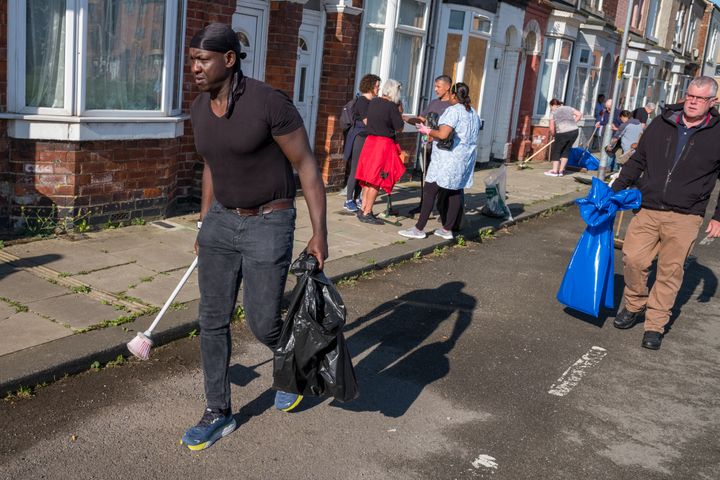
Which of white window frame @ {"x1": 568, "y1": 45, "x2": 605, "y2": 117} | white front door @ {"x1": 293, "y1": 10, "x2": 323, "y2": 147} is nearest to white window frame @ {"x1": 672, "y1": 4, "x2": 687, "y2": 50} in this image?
white window frame @ {"x1": 568, "y1": 45, "x2": 605, "y2": 117}

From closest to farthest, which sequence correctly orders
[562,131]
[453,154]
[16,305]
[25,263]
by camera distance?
[16,305]
[25,263]
[453,154]
[562,131]

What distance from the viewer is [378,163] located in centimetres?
934

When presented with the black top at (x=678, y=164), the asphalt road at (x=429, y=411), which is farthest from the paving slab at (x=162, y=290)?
the black top at (x=678, y=164)

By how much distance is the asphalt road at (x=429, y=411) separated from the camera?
380 centimetres

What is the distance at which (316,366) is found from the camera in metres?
3.88

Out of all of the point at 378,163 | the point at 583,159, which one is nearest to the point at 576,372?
the point at 378,163

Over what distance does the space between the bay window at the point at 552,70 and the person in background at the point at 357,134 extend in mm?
11211

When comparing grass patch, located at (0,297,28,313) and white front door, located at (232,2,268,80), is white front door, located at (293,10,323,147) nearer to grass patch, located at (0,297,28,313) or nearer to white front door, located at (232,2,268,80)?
white front door, located at (232,2,268,80)

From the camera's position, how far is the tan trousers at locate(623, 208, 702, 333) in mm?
5914

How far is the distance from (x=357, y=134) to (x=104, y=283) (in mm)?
4645

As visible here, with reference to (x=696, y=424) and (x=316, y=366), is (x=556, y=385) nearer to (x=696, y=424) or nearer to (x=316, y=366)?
(x=696, y=424)

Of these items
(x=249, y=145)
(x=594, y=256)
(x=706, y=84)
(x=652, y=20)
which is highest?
(x=652, y=20)

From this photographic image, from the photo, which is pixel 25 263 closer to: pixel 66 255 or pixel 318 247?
pixel 66 255

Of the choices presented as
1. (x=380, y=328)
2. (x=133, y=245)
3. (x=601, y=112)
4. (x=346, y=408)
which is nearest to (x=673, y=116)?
(x=380, y=328)
